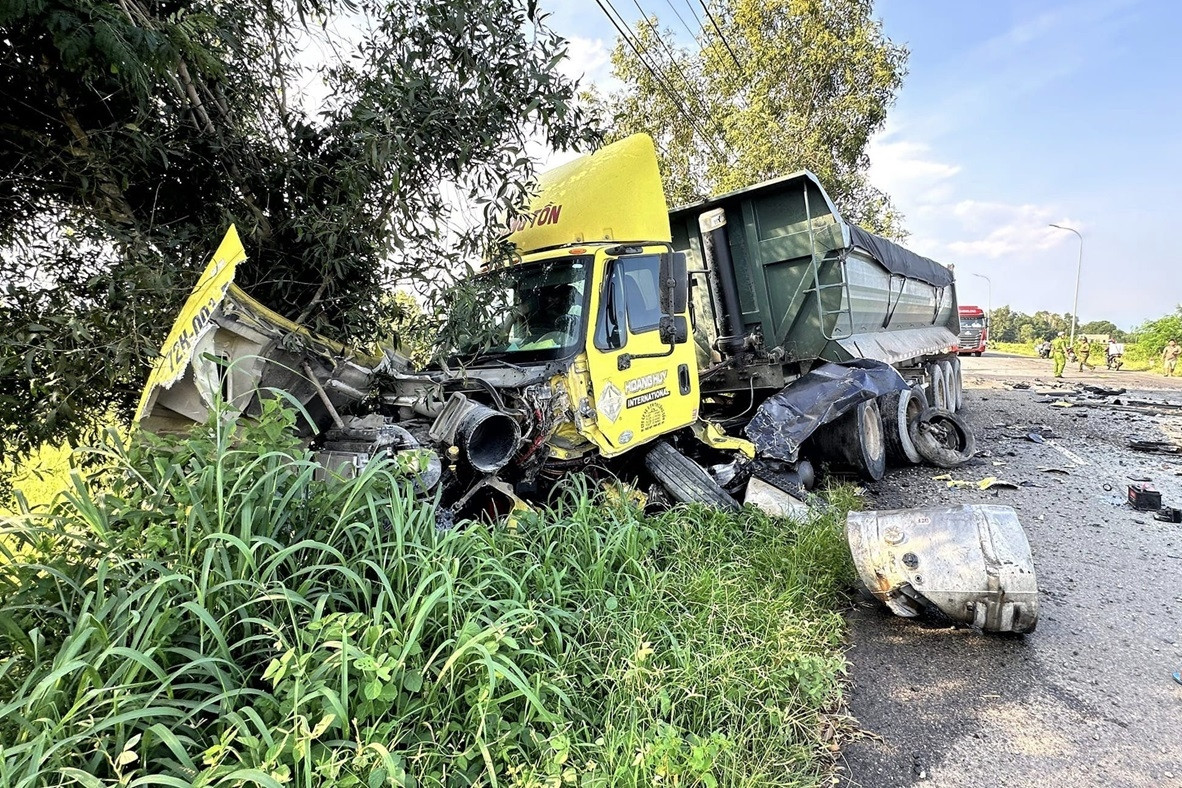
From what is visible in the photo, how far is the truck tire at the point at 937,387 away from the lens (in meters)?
9.98

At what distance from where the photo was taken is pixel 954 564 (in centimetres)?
290

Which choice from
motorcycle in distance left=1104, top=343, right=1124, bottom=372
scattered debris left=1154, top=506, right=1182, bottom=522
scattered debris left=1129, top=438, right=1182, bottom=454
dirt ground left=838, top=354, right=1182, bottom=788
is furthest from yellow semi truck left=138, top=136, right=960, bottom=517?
motorcycle in distance left=1104, top=343, right=1124, bottom=372

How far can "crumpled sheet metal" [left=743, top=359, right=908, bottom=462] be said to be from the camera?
4.87m

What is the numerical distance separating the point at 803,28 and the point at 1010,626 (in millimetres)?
16456

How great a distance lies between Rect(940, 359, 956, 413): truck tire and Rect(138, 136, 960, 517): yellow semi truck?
4.61 meters

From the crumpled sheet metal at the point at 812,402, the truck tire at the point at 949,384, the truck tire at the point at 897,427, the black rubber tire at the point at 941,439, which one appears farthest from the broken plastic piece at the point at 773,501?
the truck tire at the point at 949,384

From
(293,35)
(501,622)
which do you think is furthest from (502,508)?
(293,35)

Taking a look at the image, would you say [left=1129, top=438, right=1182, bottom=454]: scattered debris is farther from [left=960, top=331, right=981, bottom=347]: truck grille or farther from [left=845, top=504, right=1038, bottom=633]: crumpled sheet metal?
[left=960, top=331, right=981, bottom=347]: truck grille

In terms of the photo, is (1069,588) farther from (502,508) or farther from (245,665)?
(245,665)

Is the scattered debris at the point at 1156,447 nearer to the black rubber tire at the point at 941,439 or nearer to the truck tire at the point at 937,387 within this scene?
the black rubber tire at the point at 941,439

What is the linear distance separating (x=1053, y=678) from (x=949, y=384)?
971 cm

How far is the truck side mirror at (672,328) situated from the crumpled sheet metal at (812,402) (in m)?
1.10

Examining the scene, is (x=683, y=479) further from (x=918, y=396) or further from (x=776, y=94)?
(x=776, y=94)

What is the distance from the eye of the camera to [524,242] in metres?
4.52
